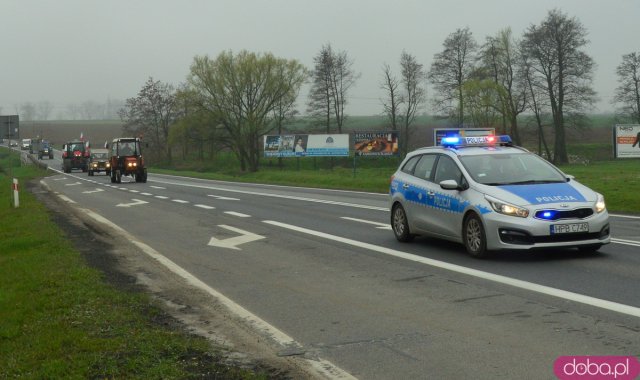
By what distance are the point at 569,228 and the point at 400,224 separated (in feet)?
11.3

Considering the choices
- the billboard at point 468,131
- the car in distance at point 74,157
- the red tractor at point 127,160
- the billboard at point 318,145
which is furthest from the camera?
the car in distance at point 74,157

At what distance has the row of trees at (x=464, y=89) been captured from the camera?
62281 mm

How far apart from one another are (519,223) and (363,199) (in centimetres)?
1523

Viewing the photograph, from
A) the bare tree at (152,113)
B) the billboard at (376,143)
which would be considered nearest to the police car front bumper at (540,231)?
the billboard at (376,143)

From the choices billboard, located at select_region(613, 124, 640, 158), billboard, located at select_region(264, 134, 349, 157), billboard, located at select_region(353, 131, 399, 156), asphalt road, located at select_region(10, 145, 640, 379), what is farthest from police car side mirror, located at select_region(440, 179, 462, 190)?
billboard, located at select_region(264, 134, 349, 157)

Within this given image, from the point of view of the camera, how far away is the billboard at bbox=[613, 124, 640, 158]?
42719 millimetres

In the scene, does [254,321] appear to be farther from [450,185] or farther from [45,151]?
[45,151]

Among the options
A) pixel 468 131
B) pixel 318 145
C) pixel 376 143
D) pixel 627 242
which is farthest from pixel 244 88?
pixel 627 242

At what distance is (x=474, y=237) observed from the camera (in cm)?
1033

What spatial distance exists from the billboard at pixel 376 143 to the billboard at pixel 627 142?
14.4m

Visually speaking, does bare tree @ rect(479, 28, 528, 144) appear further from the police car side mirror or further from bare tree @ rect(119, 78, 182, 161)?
the police car side mirror

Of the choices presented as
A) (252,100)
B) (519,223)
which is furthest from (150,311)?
(252,100)

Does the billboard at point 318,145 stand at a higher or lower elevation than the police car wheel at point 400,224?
higher

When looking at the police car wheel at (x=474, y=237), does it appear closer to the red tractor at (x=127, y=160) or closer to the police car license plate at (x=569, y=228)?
the police car license plate at (x=569, y=228)
